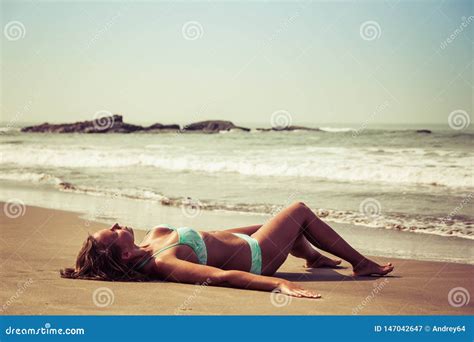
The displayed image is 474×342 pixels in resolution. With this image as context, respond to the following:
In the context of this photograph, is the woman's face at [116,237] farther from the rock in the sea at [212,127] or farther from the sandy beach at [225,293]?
the rock in the sea at [212,127]

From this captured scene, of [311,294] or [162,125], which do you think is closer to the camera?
[311,294]

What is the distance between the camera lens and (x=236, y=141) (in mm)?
26781

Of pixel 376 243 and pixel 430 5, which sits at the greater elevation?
pixel 430 5

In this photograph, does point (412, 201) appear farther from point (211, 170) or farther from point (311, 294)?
point (211, 170)

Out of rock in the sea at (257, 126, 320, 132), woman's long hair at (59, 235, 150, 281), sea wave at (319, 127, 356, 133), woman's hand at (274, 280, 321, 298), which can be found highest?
rock in the sea at (257, 126, 320, 132)

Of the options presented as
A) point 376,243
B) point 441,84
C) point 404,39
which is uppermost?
point 404,39

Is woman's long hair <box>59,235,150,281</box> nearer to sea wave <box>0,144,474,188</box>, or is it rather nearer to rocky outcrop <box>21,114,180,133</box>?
sea wave <box>0,144,474,188</box>

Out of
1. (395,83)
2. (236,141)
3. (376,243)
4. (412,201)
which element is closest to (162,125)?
(236,141)

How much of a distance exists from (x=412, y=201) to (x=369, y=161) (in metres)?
6.99

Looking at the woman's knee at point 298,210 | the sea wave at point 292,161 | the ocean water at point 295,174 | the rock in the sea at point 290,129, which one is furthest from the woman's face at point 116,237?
the rock in the sea at point 290,129

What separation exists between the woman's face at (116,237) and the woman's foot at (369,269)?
206cm

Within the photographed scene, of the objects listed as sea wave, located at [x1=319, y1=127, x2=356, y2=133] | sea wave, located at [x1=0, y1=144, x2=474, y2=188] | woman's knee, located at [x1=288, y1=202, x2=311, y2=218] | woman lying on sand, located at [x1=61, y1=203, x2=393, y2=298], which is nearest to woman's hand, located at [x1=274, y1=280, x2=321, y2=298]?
woman lying on sand, located at [x1=61, y1=203, x2=393, y2=298]

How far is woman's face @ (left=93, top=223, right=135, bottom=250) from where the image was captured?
188 inches

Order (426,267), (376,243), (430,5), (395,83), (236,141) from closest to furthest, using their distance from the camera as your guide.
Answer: (426,267)
(376,243)
(430,5)
(395,83)
(236,141)
